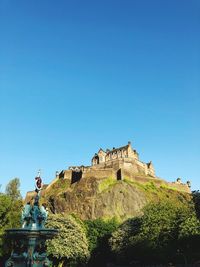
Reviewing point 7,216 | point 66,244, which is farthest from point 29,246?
point 66,244

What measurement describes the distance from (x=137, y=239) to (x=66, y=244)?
9.79 metres

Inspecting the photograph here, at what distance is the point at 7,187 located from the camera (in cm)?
6412

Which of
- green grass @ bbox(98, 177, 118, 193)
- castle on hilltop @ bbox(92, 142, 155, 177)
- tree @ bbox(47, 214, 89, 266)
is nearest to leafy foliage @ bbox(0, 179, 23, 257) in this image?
tree @ bbox(47, 214, 89, 266)

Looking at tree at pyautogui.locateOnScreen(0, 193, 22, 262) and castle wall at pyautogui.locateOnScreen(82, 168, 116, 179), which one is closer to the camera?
tree at pyautogui.locateOnScreen(0, 193, 22, 262)

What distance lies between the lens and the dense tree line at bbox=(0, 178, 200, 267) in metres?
35.5

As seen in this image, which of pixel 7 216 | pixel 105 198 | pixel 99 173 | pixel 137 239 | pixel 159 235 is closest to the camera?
pixel 7 216

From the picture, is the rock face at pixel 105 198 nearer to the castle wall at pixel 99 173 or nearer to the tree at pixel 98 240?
the castle wall at pixel 99 173

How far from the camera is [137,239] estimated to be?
1629 inches

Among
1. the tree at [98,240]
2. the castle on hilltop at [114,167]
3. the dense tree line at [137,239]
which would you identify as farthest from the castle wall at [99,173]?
the dense tree line at [137,239]

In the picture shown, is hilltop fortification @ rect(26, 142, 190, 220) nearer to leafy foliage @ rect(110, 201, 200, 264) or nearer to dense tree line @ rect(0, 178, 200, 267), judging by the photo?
dense tree line @ rect(0, 178, 200, 267)

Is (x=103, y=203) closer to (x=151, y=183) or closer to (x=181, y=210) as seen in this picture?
(x=151, y=183)

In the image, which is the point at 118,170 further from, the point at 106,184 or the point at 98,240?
the point at 98,240

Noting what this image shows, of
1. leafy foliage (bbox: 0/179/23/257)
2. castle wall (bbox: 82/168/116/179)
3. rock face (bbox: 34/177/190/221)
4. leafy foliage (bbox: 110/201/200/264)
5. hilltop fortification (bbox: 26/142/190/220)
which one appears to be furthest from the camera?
castle wall (bbox: 82/168/116/179)

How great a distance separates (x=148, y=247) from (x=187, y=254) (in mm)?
4799
